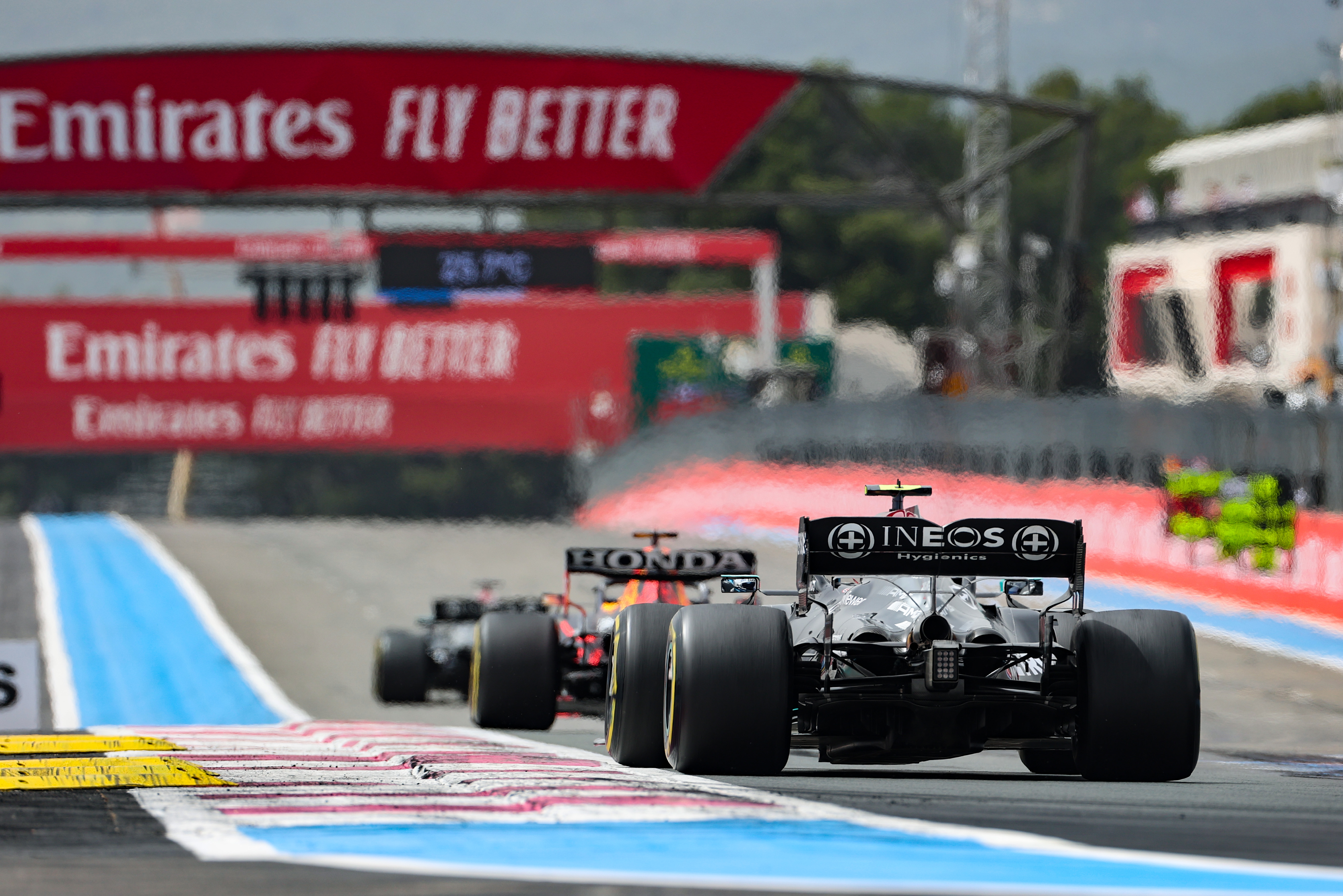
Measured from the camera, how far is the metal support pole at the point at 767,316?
55281mm

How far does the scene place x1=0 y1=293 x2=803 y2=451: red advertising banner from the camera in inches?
2190

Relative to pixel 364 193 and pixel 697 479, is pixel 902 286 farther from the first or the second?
pixel 364 193

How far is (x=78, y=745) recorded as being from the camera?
11.1m

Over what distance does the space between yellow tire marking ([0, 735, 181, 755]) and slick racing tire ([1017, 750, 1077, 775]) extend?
4.33 metres

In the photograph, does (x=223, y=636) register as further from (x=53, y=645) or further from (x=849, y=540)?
(x=849, y=540)

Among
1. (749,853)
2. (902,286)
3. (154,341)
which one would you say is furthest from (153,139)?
(902,286)

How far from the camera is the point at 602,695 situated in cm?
1409

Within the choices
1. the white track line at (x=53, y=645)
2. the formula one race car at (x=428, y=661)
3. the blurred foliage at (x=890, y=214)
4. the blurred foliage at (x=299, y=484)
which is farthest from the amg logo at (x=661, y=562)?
the blurred foliage at (x=299, y=484)

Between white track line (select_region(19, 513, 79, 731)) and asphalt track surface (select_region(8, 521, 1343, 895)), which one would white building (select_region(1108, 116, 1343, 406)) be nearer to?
asphalt track surface (select_region(8, 521, 1343, 895))

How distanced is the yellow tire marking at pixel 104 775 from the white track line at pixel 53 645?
4.69 meters

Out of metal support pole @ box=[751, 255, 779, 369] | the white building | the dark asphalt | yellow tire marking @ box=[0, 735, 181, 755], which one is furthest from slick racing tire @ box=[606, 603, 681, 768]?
metal support pole @ box=[751, 255, 779, 369]

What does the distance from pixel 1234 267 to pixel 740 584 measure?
163ft

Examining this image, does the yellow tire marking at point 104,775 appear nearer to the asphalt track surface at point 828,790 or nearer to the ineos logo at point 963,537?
the asphalt track surface at point 828,790

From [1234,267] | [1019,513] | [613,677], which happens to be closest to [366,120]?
[1019,513]
